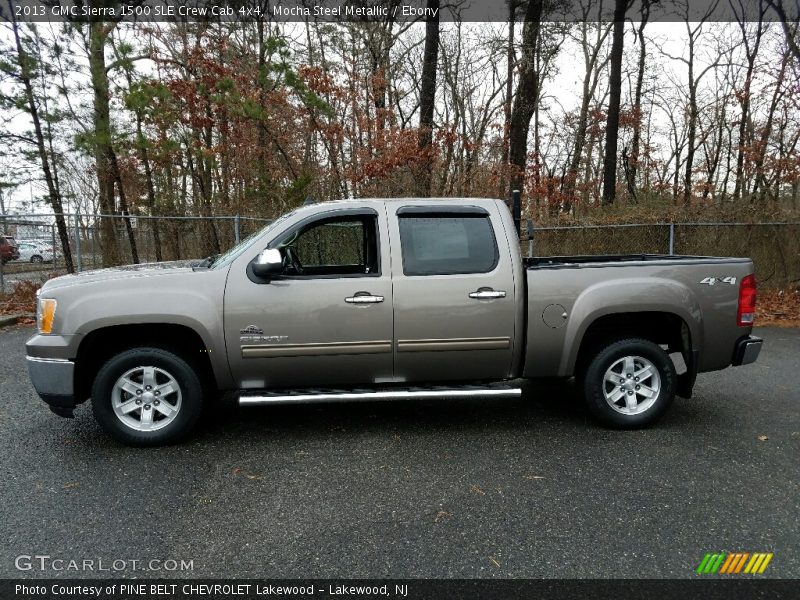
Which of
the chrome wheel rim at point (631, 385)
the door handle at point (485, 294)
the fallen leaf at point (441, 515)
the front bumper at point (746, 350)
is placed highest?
the door handle at point (485, 294)

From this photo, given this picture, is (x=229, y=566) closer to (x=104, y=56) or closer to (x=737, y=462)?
(x=737, y=462)

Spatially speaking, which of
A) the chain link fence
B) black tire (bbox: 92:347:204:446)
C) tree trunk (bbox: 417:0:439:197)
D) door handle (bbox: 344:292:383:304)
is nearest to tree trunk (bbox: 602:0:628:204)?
the chain link fence

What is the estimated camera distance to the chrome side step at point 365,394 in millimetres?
3875

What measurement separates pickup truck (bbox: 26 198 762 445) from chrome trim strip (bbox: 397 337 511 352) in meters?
0.01

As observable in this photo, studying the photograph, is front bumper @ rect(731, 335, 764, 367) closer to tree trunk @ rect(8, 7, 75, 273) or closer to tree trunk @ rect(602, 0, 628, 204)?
tree trunk @ rect(8, 7, 75, 273)

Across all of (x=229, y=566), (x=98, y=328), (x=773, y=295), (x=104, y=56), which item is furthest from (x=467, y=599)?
(x=104, y=56)

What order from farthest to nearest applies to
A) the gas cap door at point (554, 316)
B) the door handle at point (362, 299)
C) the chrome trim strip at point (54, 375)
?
the gas cap door at point (554, 316)
the door handle at point (362, 299)
the chrome trim strip at point (54, 375)

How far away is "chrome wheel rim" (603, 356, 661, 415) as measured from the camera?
4270 millimetres

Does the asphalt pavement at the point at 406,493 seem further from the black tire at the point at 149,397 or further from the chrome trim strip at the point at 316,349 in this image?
the chrome trim strip at the point at 316,349

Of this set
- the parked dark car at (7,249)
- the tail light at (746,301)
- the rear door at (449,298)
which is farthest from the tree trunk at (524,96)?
the parked dark car at (7,249)

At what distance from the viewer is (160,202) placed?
14625mm

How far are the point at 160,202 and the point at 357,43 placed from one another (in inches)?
287

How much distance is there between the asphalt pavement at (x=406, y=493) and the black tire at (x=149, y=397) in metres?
0.15

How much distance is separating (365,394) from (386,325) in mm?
557
